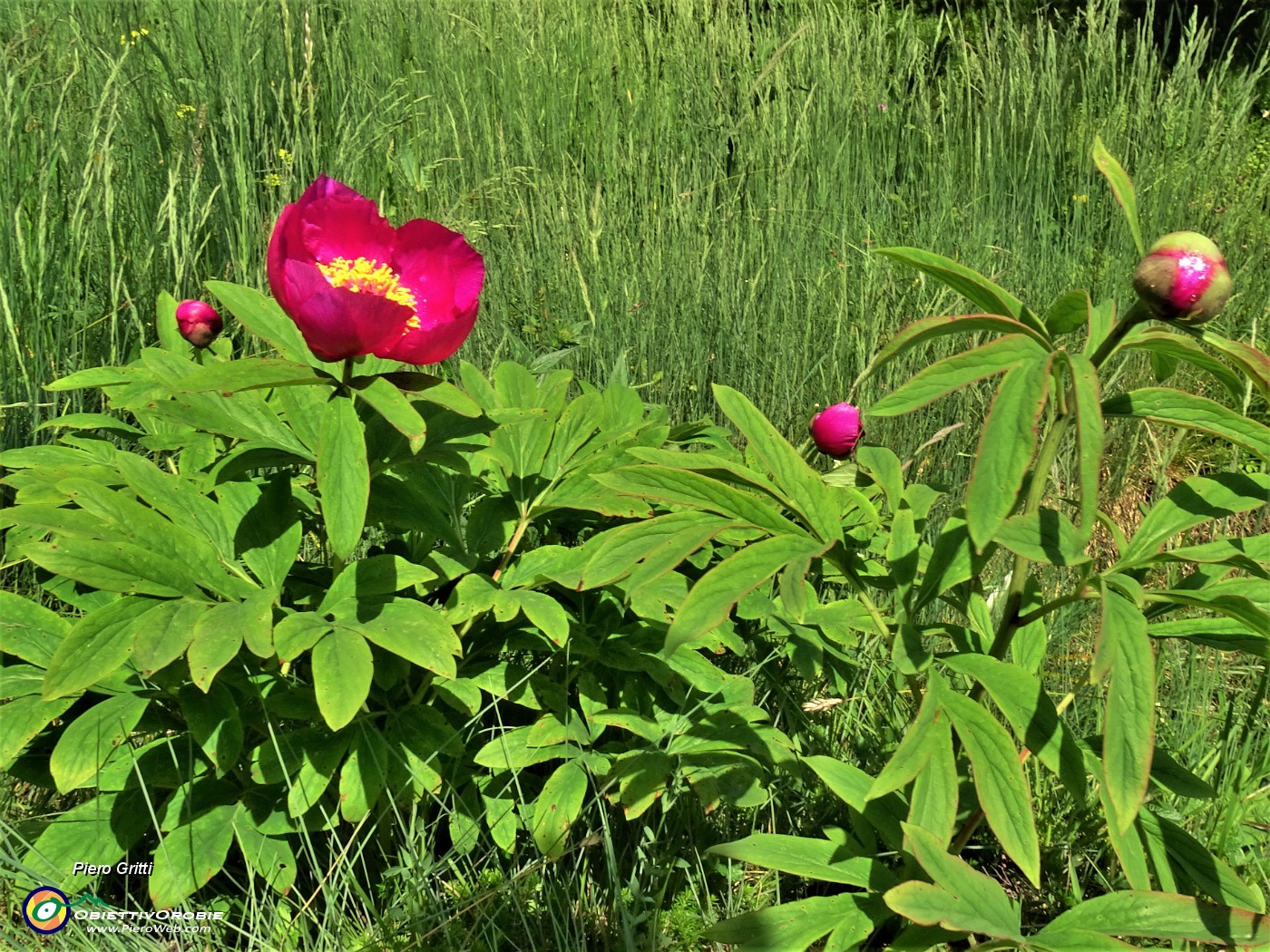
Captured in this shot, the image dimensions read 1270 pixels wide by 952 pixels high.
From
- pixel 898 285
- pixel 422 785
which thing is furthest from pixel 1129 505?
pixel 422 785

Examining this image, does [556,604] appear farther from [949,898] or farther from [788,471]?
[949,898]

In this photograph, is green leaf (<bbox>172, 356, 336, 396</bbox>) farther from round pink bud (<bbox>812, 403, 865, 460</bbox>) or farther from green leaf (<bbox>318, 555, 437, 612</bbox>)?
round pink bud (<bbox>812, 403, 865, 460</bbox>)

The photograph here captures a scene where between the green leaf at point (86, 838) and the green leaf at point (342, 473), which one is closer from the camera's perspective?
the green leaf at point (342, 473)

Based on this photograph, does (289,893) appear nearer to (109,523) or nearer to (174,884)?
(174,884)

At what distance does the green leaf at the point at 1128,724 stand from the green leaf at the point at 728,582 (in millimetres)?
273

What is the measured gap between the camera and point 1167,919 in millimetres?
895

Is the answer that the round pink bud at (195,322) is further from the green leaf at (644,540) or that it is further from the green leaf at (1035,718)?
the green leaf at (1035,718)

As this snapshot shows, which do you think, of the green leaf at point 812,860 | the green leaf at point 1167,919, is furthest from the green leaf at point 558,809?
the green leaf at point 1167,919

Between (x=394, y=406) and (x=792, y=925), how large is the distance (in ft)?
2.17

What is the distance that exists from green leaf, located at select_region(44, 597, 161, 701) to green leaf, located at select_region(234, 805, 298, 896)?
29cm

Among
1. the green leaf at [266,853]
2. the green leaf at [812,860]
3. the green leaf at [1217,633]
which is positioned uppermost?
the green leaf at [1217,633]

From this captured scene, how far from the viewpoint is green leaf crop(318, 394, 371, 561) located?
0.96 m

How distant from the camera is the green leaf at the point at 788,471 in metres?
1.00

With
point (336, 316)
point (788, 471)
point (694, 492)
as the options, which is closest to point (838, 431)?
point (788, 471)
